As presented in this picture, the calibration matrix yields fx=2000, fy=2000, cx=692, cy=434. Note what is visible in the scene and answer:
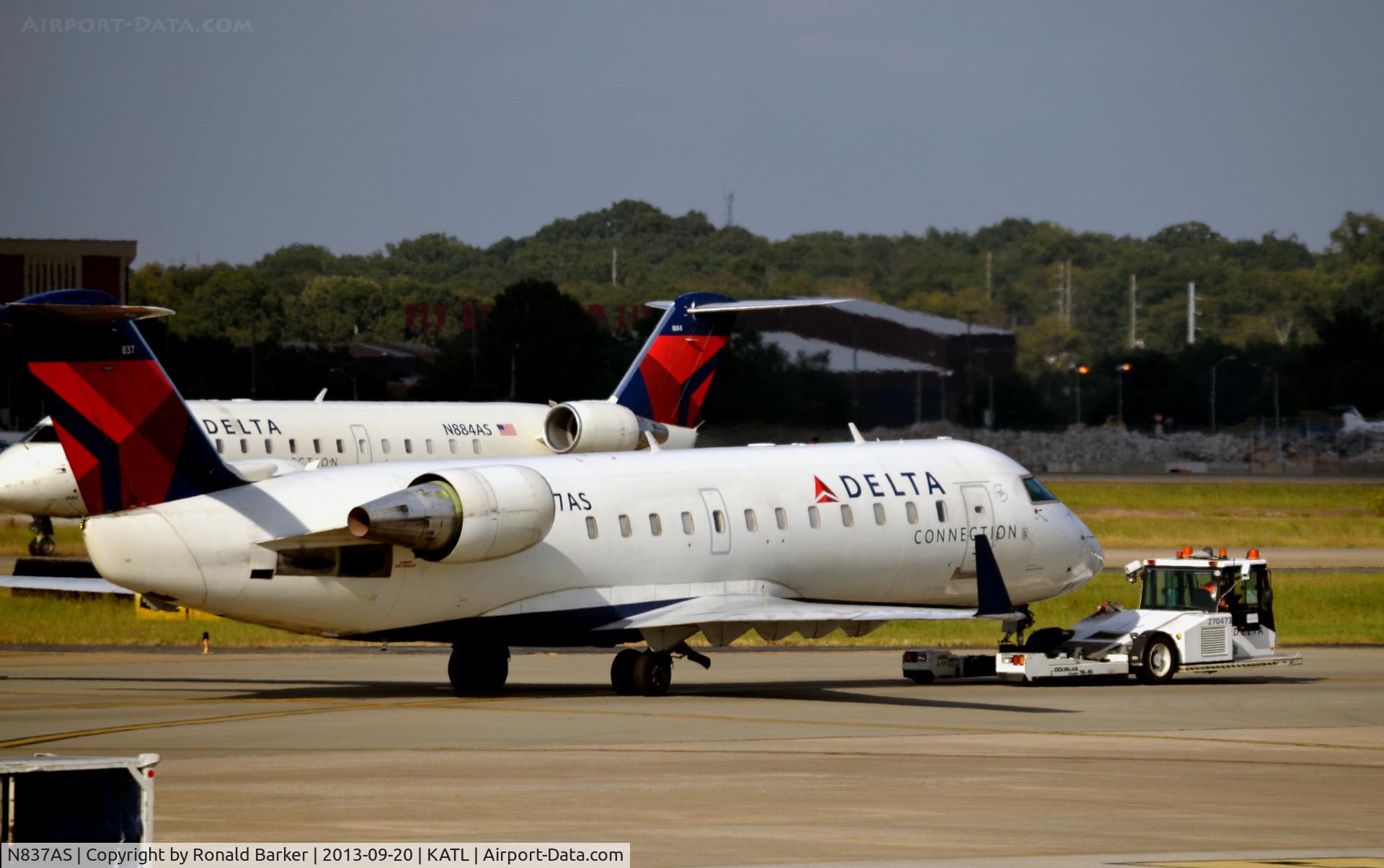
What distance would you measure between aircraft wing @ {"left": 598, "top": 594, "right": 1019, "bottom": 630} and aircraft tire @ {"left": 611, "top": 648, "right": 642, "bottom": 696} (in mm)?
528

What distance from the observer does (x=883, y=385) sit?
304 ft

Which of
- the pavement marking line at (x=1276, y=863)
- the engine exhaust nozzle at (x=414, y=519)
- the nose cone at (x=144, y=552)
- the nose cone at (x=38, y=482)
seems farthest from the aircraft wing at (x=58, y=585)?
the pavement marking line at (x=1276, y=863)

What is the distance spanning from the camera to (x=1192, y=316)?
529ft

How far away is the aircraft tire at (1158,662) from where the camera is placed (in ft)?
101

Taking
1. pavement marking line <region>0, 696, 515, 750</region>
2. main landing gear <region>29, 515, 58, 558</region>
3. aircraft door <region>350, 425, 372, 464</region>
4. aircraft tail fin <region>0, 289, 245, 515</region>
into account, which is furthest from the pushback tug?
main landing gear <region>29, 515, 58, 558</region>

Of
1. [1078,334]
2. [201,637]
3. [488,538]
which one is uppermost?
[1078,334]

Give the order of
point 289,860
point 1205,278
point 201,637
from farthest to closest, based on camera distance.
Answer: point 1205,278, point 201,637, point 289,860

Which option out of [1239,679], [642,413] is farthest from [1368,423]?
[1239,679]

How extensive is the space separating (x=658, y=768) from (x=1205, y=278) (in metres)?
160

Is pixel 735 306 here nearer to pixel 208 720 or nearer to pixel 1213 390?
pixel 208 720

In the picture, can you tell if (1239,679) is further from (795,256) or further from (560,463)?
(795,256)

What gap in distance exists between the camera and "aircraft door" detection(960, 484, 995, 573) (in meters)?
32.1

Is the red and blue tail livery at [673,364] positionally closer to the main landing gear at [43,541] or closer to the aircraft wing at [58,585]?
the main landing gear at [43,541]

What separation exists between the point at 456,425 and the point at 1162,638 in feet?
79.4
